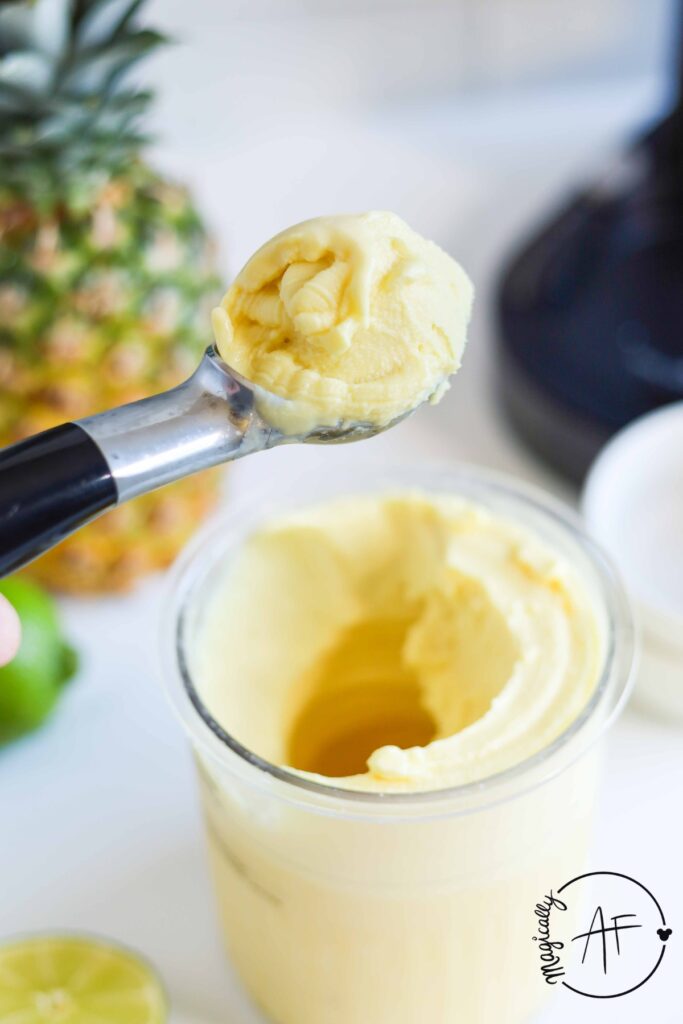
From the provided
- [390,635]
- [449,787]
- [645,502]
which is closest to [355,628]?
[390,635]

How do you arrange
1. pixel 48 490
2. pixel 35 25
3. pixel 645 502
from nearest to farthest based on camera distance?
1. pixel 48 490
2. pixel 35 25
3. pixel 645 502

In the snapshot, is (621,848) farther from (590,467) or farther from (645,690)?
(590,467)

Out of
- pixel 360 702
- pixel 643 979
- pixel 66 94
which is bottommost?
pixel 643 979

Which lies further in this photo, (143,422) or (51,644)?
(51,644)

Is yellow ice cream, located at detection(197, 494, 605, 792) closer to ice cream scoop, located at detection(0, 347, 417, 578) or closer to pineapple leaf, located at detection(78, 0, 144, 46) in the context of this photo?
ice cream scoop, located at detection(0, 347, 417, 578)

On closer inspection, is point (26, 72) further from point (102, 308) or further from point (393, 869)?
point (393, 869)

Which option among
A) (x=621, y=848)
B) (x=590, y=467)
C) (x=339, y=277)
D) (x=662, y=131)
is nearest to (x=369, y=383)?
(x=339, y=277)

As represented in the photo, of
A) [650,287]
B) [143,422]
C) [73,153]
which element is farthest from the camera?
[650,287]
